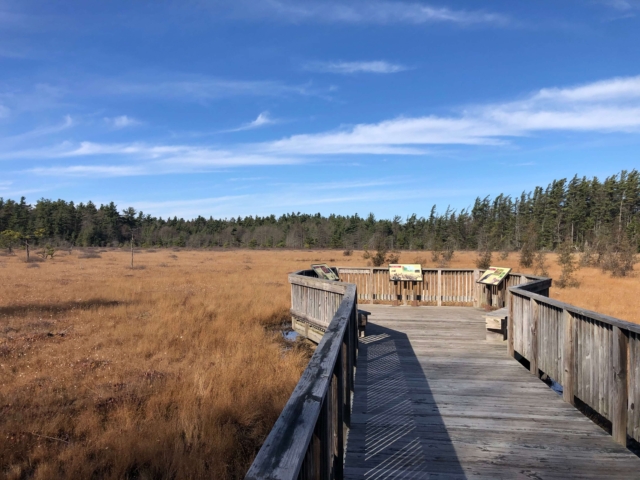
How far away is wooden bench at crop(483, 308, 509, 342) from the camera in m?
7.57

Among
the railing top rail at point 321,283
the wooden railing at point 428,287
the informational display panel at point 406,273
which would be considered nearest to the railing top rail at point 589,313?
the railing top rail at point 321,283

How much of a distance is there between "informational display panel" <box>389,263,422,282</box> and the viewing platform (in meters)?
3.85

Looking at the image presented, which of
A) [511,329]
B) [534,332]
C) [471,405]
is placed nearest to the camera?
[471,405]

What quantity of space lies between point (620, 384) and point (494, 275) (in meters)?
6.81

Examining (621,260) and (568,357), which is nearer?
(568,357)

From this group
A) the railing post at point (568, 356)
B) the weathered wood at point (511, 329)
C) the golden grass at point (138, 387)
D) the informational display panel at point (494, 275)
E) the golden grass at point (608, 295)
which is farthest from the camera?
the golden grass at point (608, 295)

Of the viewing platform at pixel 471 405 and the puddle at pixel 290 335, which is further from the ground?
the viewing platform at pixel 471 405

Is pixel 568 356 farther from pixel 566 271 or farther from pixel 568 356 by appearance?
pixel 566 271

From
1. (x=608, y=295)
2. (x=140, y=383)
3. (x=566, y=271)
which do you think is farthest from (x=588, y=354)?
(x=566, y=271)

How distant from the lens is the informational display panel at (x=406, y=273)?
452 inches

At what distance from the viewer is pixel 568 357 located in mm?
4758

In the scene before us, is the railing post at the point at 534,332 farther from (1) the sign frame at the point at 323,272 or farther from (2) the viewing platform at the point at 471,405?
(1) the sign frame at the point at 323,272

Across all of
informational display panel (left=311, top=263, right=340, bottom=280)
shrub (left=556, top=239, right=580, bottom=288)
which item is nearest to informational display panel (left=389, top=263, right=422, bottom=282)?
informational display panel (left=311, top=263, right=340, bottom=280)

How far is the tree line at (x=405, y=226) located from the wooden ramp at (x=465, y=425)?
40515 millimetres
